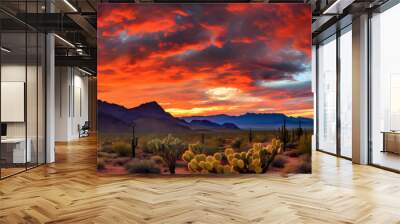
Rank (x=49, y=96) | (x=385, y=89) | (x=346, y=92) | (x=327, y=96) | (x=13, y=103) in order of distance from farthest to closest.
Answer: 1. (x=327, y=96)
2. (x=346, y=92)
3. (x=49, y=96)
4. (x=385, y=89)
5. (x=13, y=103)

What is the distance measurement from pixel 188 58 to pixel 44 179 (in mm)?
3180

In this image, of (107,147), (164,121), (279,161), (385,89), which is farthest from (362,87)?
Answer: (107,147)

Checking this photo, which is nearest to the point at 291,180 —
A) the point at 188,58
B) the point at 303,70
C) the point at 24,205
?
the point at 303,70

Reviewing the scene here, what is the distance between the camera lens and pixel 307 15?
6.89 meters

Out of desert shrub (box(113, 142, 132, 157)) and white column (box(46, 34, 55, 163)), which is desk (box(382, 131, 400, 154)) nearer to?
desert shrub (box(113, 142, 132, 157))

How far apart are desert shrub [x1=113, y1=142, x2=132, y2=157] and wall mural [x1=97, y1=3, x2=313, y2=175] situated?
0.02m

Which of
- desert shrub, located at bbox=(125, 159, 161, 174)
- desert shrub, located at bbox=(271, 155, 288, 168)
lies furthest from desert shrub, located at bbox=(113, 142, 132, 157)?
desert shrub, located at bbox=(271, 155, 288, 168)

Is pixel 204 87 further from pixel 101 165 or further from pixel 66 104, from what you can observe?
pixel 66 104

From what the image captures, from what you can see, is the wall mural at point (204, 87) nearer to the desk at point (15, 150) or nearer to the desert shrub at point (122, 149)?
the desert shrub at point (122, 149)

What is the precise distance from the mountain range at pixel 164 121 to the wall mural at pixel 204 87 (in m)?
0.02

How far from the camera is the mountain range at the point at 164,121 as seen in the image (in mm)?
6910

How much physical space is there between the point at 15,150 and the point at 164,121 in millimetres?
2718

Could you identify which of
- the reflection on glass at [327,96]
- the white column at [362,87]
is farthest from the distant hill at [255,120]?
the reflection on glass at [327,96]

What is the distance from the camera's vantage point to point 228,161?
6.86 metres
